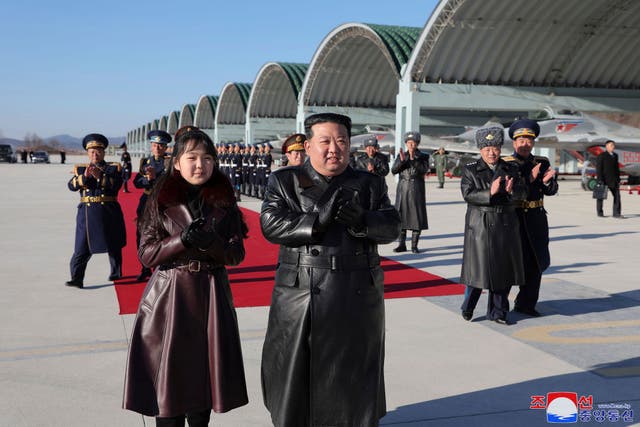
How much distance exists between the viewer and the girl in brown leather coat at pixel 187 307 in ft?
9.51

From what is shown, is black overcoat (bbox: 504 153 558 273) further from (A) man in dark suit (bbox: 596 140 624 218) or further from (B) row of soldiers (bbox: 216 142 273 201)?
(B) row of soldiers (bbox: 216 142 273 201)

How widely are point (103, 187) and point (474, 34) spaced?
2324cm

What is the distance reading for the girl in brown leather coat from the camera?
2.90 m

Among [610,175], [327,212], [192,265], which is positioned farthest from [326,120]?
[610,175]

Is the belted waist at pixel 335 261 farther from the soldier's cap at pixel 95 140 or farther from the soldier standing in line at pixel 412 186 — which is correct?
the soldier standing in line at pixel 412 186

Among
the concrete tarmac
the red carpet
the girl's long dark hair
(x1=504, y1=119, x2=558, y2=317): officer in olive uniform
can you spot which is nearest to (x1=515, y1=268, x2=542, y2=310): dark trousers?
(x1=504, y1=119, x2=558, y2=317): officer in olive uniform

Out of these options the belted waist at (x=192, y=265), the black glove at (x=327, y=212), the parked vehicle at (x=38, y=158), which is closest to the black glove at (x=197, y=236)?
the belted waist at (x=192, y=265)

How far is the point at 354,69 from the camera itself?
39.1m

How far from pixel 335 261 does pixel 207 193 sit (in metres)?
0.76

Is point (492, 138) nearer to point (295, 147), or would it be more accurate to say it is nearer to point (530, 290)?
point (530, 290)

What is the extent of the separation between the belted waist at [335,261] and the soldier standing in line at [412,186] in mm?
6931

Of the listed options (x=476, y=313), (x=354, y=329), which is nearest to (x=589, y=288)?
(x=476, y=313)

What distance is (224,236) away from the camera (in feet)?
10.2

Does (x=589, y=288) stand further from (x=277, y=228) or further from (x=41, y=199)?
(x=41, y=199)
